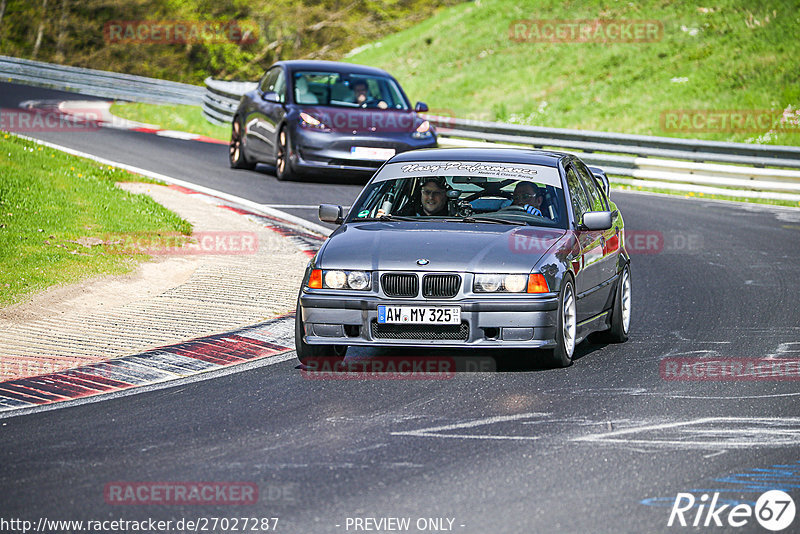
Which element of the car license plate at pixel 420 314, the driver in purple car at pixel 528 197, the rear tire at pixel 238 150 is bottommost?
the rear tire at pixel 238 150

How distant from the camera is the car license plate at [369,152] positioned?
19344mm

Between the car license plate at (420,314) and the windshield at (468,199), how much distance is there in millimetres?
1206

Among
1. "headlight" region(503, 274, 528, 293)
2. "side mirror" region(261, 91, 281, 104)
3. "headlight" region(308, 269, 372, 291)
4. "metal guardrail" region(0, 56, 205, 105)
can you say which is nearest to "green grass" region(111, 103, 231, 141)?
"metal guardrail" region(0, 56, 205, 105)

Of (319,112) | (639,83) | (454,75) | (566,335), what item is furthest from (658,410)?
(454,75)

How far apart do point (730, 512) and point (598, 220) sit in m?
3.97

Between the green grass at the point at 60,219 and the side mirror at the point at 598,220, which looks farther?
the green grass at the point at 60,219

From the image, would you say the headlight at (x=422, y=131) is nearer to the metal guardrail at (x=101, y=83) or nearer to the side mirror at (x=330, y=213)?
the side mirror at (x=330, y=213)

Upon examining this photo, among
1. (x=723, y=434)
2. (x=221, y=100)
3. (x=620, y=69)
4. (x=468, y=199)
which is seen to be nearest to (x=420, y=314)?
(x=468, y=199)

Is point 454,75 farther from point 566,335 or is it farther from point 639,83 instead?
point 566,335

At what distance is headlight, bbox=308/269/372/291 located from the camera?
866 centimetres

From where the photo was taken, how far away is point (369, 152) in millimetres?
19359

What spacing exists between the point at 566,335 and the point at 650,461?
7.91 ft

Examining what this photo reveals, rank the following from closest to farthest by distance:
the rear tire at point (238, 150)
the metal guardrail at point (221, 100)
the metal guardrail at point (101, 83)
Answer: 1. the rear tire at point (238, 150)
2. the metal guardrail at point (221, 100)
3. the metal guardrail at point (101, 83)

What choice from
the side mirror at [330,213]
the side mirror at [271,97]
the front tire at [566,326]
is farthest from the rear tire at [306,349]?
the side mirror at [271,97]
